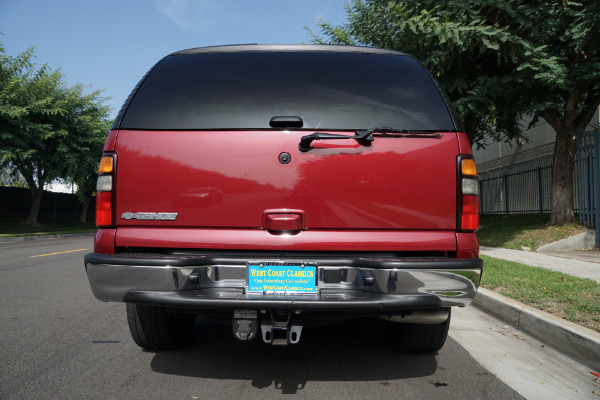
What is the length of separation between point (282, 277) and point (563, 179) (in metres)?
11.6

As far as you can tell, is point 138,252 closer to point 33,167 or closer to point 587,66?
point 587,66

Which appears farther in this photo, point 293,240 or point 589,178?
point 589,178

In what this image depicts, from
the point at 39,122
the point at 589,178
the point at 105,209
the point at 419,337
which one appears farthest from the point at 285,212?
the point at 39,122

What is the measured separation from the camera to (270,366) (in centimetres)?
341

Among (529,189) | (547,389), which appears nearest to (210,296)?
(547,389)

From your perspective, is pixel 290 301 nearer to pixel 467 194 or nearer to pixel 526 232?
pixel 467 194

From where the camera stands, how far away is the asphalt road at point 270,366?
3.00 meters

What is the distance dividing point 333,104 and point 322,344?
2.03 metres

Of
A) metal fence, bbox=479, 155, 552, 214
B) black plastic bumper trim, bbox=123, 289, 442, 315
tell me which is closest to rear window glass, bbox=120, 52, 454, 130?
black plastic bumper trim, bbox=123, 289, 442, 315

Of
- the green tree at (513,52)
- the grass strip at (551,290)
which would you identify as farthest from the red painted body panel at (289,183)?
the green tree at (513,52)

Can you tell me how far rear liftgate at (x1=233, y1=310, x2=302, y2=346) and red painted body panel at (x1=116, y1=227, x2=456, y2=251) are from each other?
1.24 feet

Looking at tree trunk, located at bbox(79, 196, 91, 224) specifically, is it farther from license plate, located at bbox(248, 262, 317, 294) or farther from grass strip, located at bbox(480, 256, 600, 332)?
license plate, located at bbox(248, 262, 317, 294)

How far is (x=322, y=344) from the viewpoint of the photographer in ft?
13.1

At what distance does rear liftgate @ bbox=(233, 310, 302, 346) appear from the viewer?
9.14ft
